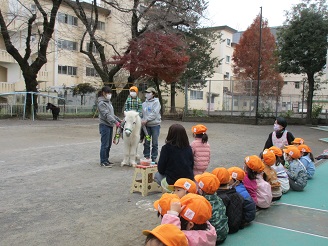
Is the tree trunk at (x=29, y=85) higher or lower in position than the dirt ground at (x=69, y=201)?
higher

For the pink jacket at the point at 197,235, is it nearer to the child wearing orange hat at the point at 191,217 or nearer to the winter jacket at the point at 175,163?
the child wearing orange hat at the point at 191,217

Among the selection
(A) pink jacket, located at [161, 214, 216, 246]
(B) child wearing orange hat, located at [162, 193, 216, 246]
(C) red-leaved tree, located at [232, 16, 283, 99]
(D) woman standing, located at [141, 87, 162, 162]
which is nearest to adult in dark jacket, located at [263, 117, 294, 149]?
(D) woman standing, located at [141, 87, 162, 162]

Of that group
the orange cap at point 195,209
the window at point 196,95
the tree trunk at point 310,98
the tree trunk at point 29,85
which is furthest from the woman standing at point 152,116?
the window at point 196,95

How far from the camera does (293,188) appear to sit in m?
6.36

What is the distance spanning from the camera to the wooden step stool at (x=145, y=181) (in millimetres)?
5625

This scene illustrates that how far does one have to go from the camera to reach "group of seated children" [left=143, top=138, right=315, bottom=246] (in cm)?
303

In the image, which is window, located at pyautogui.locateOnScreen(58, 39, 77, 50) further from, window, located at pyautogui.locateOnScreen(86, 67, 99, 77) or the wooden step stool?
the wooden step stool

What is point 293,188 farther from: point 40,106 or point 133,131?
point 40,106

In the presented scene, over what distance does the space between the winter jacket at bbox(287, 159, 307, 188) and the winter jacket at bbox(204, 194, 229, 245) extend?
2.87m

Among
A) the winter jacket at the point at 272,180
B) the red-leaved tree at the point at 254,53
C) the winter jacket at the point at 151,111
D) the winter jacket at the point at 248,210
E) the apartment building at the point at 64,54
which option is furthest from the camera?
the red-leaved tree at the point at 254,53

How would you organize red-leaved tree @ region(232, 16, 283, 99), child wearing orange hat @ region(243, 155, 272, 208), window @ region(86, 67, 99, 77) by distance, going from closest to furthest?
child wearing orange hat @ region(243, 155, 272, 208) → red-leaved tree @ region(232, 16, 283, 99) → window @ region(86, 67, 99, 77)

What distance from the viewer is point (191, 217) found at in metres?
3.12

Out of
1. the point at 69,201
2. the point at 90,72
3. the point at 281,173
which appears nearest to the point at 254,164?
the point at 281,173

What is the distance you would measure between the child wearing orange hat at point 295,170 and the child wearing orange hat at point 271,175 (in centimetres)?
73
